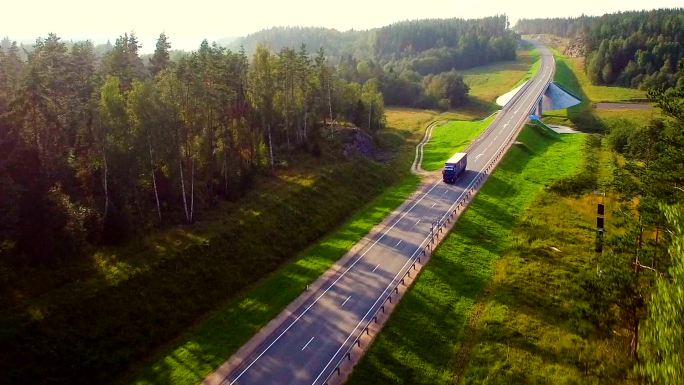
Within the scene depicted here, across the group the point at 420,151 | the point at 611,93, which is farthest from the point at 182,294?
the point at 611,93

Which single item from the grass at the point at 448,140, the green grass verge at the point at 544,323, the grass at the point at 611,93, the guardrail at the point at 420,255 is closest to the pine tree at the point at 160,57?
the grass at the point at 448,140

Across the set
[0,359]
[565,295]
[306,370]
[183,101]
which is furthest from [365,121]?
[0,359]

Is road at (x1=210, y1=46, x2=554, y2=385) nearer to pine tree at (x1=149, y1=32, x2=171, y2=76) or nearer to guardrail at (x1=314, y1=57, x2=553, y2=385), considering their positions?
guardrail at (x1=314, y1=57, x2=553, y2=385)

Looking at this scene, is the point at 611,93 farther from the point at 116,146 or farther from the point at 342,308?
the point at 116,146

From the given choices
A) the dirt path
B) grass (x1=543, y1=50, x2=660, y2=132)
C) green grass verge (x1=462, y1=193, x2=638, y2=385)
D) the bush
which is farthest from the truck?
grass (x1=543, y1=50, x2=660, y2=132)

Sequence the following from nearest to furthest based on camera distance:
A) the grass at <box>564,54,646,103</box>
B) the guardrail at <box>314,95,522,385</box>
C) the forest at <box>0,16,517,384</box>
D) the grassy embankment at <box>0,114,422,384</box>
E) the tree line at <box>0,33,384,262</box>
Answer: the grassy embankment at <box>0,114,422,384</box>
the forest at <box>0,16,517,384</box>
the guardrail at <box>314,95,522,385</box>
the tree line at <box>0,33,384,262</box>
the grass at <box>564,54,646,103</box>

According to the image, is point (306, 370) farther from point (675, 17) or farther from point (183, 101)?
point (675, 17)

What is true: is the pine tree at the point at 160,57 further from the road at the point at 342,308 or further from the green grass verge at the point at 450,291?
the green grass verge at the point at 450,291
